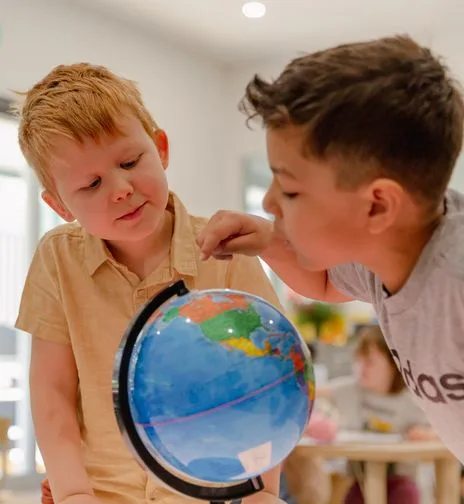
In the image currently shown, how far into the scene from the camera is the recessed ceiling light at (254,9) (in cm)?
487

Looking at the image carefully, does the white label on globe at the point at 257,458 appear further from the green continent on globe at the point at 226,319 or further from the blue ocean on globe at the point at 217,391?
the green continent on globe at the point at 226,319

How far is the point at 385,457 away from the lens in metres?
3.17

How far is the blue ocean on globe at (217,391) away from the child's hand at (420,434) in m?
2.54

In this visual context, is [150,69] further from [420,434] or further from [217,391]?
→ [217,391]

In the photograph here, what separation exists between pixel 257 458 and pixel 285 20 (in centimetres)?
442

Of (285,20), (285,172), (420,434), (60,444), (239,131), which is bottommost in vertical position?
(420,434)

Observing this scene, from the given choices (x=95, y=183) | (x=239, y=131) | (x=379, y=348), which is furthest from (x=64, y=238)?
(x=239, y=131)

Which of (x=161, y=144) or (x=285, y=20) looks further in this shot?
(x=285, y=20)

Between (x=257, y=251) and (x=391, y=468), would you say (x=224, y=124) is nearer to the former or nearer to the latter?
(x=391, y=468)

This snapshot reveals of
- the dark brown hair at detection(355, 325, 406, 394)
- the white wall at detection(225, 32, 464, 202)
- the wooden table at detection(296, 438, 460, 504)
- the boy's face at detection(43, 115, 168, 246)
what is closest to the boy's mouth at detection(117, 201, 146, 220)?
the boy's face at detection(43, 115, 168, 246)

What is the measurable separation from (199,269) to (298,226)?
0.34 m

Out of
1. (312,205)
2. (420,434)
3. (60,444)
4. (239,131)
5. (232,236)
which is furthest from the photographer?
(239,131)

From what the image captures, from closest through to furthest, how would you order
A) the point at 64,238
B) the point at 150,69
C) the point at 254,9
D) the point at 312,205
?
1. the point at 312,205
2. the point at 64,238
3. the point at 254,9
4. the point at 150,69

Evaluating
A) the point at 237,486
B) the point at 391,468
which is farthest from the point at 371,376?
the point at 237,486
